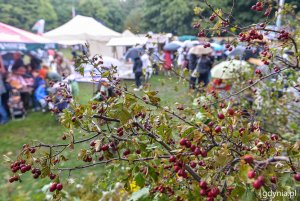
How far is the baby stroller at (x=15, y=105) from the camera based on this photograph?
7.55 m

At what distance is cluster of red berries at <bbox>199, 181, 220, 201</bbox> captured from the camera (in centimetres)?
100

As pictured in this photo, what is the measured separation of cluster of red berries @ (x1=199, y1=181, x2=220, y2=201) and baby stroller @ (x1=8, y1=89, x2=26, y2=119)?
745cm

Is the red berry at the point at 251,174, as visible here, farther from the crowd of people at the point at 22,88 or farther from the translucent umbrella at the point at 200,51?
the translucent umbrella at the point at 200,51

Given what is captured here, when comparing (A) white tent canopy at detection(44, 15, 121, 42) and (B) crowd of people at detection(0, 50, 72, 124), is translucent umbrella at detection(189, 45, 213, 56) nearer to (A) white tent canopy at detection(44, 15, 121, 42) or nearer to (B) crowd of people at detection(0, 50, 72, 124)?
(B) crowd of people at detection(0, 50, 72, 124)

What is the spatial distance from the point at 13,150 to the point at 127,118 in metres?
4.94

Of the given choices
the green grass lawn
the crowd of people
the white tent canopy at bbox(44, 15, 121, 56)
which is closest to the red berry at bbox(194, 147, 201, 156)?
the green grass lawn

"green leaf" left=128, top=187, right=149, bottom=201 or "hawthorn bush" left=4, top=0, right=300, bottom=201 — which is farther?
"green leaf" left=128, top=187, right=149, bottom=201

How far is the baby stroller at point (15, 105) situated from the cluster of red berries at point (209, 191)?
24.5 ft

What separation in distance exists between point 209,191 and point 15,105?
24.5ft

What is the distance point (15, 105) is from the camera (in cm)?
758

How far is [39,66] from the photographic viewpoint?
990 cm

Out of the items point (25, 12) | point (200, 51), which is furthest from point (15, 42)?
point (25, 12)

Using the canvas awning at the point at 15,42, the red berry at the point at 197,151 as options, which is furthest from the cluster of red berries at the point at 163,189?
the canvas awning at the point at 15,42

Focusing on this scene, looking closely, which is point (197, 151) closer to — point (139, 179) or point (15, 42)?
point (139, 179)
